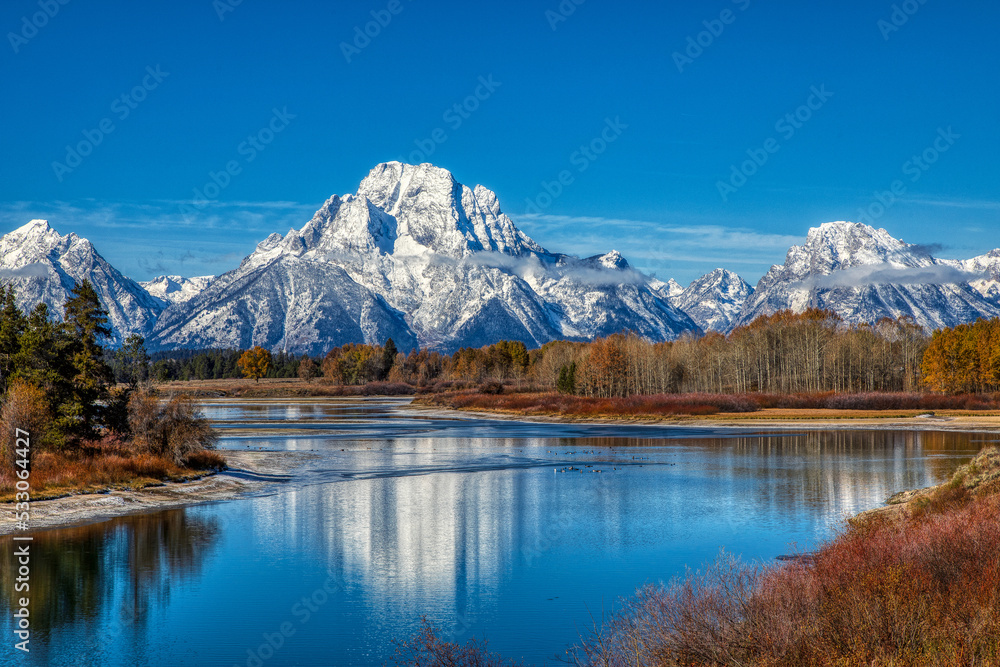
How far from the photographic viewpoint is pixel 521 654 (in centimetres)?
1595

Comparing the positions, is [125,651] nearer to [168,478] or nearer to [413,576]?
[413,576]

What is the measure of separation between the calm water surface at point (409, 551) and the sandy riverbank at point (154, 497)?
1.44 metres

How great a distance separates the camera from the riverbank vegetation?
116ft

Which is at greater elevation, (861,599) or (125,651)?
(861,599)

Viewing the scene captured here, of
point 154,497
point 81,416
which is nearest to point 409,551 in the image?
point 154,497

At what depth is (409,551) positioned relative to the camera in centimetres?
2558

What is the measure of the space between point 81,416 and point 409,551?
24.1 meters

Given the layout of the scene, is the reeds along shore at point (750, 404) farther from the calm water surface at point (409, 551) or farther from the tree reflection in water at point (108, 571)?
the tree reflection in water at point (108, 571)

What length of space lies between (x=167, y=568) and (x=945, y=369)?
136 meters

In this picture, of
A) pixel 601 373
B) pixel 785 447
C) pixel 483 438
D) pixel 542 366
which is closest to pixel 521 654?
pixel 785 447

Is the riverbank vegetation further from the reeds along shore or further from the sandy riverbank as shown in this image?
the reeds along shore

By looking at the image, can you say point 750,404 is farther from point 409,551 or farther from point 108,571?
point 108,571

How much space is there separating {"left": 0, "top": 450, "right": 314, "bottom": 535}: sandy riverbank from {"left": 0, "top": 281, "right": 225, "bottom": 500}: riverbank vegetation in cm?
120

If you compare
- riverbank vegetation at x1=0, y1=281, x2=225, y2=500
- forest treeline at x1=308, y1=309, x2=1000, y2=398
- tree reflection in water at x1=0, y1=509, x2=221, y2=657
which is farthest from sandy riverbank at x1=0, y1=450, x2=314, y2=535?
forest treeline at x1=308, y1=309, x2=1000, y2=398
